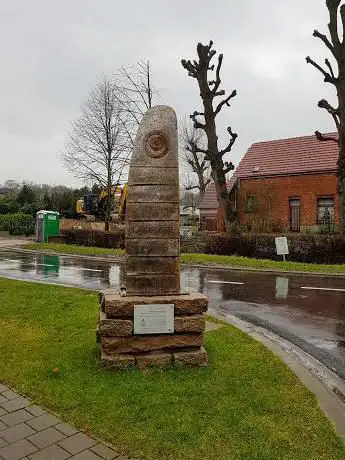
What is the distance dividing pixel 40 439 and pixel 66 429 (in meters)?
0.23

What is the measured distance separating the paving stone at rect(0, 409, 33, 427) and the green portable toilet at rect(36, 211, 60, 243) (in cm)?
2594

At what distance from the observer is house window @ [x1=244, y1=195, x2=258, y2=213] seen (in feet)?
91.8

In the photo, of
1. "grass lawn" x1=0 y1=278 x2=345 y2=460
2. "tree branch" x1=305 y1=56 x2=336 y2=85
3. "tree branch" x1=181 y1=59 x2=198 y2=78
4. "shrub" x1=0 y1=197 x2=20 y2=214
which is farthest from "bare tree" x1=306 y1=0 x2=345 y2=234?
"shrub" x1=0 y1=197 x2=20 y2=214

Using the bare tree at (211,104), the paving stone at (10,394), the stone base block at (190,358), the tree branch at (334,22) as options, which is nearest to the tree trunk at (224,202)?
the bare tree at (211,104)

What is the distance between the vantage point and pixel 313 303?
9.94m

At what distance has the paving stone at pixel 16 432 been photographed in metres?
3.52

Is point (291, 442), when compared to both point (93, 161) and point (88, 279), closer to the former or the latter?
point (88, 279)

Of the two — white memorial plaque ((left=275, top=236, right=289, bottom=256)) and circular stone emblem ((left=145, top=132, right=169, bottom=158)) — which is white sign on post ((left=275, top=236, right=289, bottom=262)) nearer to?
white memorial plaque ((left=275, top=236, right=289, bottom=256))

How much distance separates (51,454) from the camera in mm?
3289

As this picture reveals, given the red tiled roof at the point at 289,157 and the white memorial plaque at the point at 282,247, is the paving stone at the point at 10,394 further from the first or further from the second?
the red tiled roof at the point at 289,157

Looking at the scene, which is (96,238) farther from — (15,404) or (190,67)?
(15,404)

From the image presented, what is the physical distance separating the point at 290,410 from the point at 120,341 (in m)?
2.01

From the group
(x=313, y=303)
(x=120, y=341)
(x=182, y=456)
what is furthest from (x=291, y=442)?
(x=313, y=303)

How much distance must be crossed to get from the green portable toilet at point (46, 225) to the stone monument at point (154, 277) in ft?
80.2
